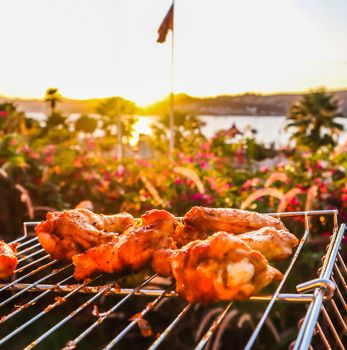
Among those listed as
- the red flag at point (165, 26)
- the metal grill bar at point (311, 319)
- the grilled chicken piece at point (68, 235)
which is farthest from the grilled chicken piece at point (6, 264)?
the red flag at point (165, 26)

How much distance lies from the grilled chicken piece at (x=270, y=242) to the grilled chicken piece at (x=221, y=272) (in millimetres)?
274

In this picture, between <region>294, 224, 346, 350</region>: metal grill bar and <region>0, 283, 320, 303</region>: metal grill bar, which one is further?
<region>0, 283, 320, 303</region>: metal grill bar

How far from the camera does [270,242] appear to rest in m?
2.29

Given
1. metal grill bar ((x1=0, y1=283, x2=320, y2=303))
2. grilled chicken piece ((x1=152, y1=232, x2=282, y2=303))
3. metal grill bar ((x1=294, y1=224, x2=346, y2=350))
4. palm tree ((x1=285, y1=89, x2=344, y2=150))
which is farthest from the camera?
palm tree ((x1=285, y1=89, x2=344, y2=150))

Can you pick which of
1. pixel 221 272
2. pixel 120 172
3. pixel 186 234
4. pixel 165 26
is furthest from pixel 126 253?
pixel 165 26

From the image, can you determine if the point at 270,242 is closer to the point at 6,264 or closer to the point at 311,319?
the point at 311,319

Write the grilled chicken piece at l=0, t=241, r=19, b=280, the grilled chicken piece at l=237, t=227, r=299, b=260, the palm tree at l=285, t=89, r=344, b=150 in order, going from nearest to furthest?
the grilled chicken piece at l=237, t=227, r=299, b=260, the grilled chicken piece at l=0, t=241, r=19, b=280, the palm tree at l=285, t=89, r=344, b=150

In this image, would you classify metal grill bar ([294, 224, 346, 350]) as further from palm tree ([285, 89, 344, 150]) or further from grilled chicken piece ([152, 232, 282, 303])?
palm tree ([285, 89, 344, 150])

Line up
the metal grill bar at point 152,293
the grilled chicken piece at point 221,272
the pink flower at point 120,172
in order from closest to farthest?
1. the metal grill bar at point 152,293
2. the grilled chicken piece at point 221,272
3. the pink flower at point 120,172

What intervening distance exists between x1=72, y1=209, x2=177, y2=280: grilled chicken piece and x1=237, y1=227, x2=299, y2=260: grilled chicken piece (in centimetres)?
38

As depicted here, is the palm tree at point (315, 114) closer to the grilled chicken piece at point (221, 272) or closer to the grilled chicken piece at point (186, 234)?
the grilled chicken piece at point (186, 234)

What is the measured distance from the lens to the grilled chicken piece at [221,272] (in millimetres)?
1878

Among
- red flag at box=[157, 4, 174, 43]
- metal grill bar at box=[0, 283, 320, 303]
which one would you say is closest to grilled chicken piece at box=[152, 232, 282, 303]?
metal grill bar at box=[0, 283, 320, 303]

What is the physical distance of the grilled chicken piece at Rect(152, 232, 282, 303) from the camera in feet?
6.16
